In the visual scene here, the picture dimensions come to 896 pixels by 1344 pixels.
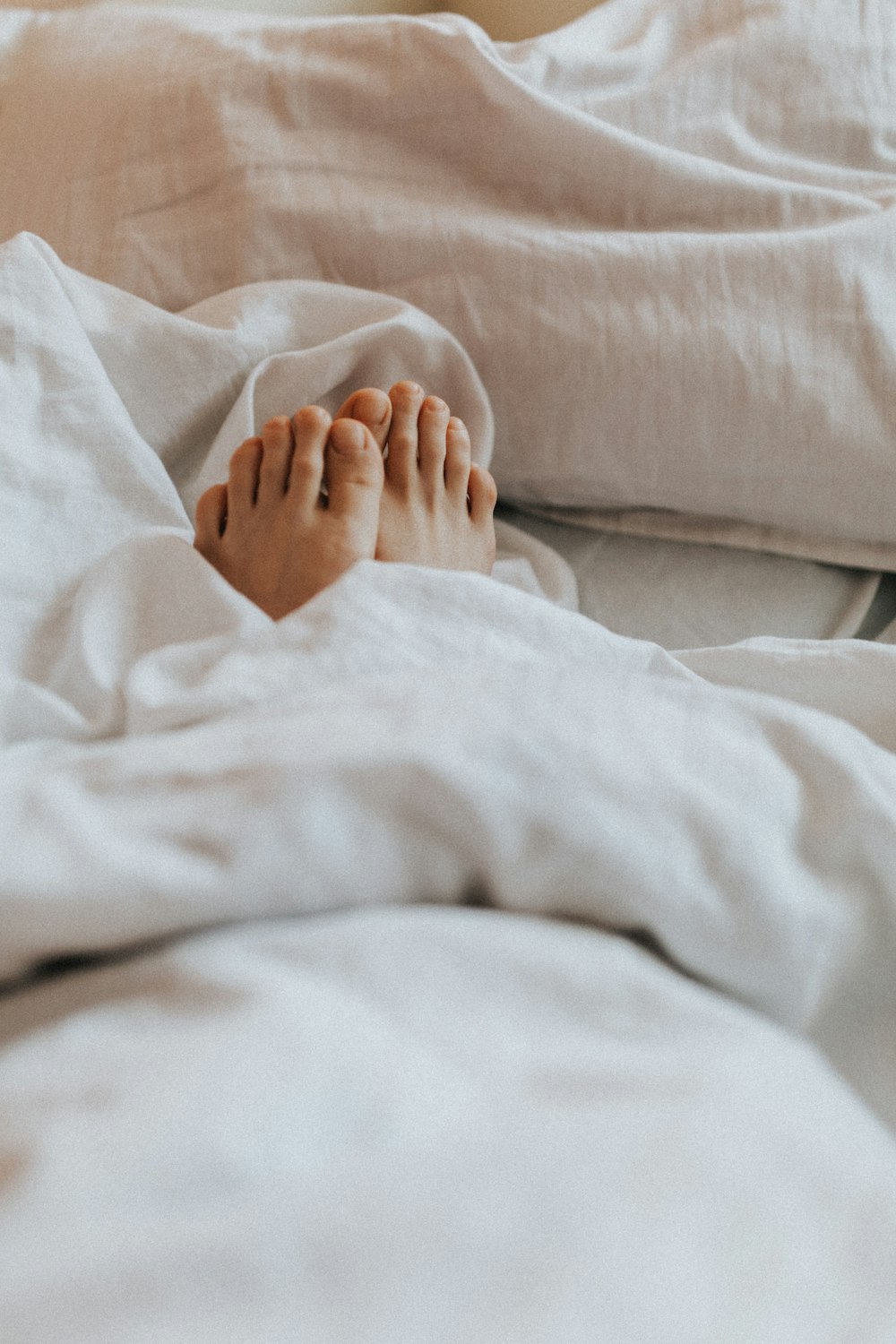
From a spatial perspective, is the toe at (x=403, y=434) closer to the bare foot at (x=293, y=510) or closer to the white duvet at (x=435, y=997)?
the bare foot at (x=293, y=510)

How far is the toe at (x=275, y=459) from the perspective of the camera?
0.69m

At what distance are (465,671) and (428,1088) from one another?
0.18 meters

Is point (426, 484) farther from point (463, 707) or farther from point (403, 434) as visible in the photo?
point (463, 707)

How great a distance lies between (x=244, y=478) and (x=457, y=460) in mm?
141

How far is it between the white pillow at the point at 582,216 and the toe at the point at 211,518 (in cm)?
15

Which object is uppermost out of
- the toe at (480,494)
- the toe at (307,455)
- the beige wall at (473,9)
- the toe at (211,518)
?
the beige wall at (473,9)

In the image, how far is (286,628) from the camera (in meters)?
0.49

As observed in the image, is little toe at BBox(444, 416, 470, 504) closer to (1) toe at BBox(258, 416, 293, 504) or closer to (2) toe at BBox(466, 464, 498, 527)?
(2) toe at BBox(466, 464, 498, 527)

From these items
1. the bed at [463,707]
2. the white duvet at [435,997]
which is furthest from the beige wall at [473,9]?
the white duvet at [435,997]

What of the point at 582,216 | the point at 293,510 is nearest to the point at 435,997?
the point at 293,510

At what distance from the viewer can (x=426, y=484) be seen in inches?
29.8

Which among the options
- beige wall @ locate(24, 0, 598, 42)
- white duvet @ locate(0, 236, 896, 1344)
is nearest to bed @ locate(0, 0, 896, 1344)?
white duvet @ locate(0, 236, 896, 1344)

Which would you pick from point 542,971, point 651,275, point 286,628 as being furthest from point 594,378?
point 542,971

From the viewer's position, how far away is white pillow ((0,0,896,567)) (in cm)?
72
